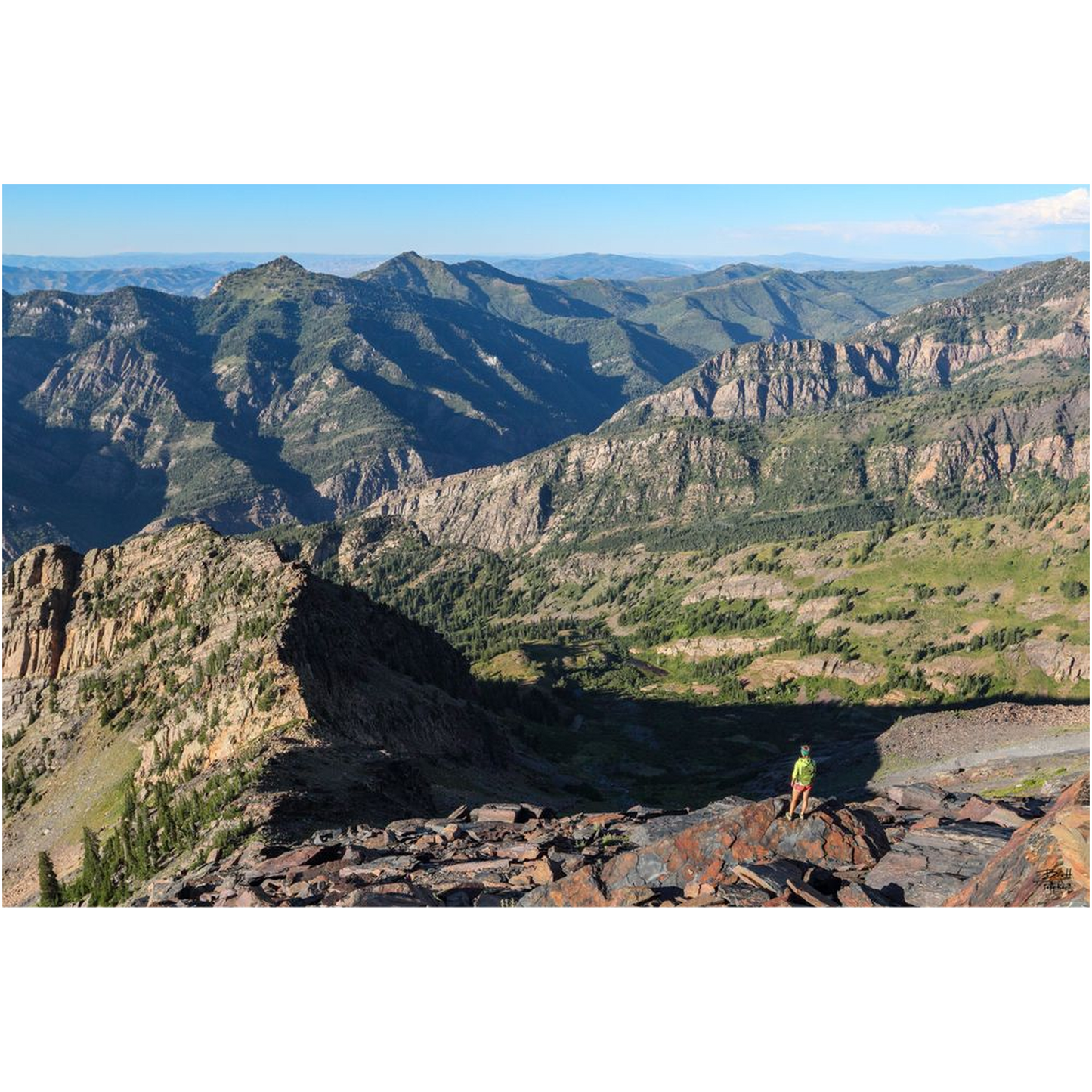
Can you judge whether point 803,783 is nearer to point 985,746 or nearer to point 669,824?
point 669,824

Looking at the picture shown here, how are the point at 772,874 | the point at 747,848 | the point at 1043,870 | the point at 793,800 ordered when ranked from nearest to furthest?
the point at 1043,870 → the point at 772,874 → the point at 747,848 → the point at 793,800

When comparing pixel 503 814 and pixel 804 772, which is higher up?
pixel 804 772

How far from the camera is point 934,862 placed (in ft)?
122

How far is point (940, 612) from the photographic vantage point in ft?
636

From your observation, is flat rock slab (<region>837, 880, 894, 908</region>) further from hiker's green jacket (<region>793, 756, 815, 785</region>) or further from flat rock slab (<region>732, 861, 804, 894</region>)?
hiker's green jacket (<region>793, 756, 815, 785</region>)

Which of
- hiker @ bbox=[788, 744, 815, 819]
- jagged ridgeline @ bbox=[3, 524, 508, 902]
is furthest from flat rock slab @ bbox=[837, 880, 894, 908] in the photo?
jagged ridgeline @ bbox=[3, 524, 508, 902]

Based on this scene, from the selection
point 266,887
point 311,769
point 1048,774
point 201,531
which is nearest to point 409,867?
point 266,887

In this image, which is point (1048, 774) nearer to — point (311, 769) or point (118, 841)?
point (311, 769)

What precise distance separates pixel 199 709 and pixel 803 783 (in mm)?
60268

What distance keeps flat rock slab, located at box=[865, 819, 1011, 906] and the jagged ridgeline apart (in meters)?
36.7

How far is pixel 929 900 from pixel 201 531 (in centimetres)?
10345

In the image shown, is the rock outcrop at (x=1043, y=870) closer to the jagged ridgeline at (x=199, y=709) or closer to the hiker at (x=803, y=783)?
the hiker at (x=803, y=783)

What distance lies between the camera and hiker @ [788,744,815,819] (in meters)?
39.4

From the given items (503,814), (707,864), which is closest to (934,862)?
(707,864)
